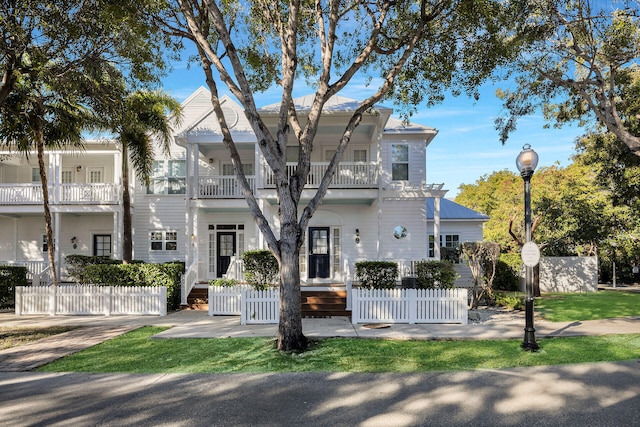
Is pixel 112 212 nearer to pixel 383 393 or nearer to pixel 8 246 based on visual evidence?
pixel 8 246

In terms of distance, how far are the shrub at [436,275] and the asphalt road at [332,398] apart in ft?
18.7

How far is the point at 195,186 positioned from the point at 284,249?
32.0 feet

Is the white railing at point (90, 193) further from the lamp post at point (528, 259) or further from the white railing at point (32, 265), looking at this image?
the lamp post at point (528, 259)

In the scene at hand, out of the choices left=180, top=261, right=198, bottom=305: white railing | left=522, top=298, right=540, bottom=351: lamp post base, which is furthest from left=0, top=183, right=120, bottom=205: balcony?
left=522, top=298, right=540, bottom=351: lamp post base

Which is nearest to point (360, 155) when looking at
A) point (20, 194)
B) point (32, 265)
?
point (32, 265)

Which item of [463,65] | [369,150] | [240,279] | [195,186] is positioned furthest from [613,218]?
[195,186]

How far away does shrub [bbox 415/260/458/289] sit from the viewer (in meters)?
12.8

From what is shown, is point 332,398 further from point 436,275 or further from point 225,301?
point 436,275

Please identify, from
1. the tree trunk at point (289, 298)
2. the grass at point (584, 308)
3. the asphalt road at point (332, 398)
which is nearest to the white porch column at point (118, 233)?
the asphalt road at point (332, 398)

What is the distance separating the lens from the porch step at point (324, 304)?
1309 cm

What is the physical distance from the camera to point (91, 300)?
13164mm

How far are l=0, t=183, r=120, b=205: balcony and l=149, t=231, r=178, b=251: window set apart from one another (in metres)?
2.34

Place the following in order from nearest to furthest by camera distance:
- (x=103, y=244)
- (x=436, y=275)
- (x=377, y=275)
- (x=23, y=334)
→ (x=23, y=334)
(x=436, y=275)
(x=377, y=275)
(x=103, y=244)

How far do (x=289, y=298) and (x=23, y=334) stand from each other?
7.23 metres
